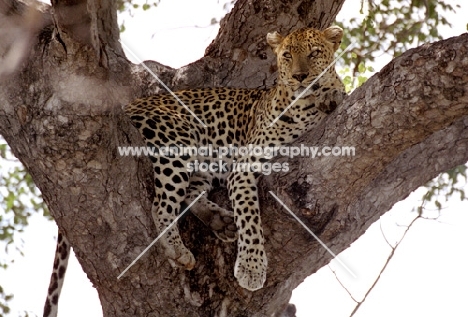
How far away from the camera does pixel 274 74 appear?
26.2ft

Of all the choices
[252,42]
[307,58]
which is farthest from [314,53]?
[252,42]

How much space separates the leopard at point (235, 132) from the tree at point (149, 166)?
0.12 meters

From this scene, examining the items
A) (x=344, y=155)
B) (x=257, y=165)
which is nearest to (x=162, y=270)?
(x=257, y=165)

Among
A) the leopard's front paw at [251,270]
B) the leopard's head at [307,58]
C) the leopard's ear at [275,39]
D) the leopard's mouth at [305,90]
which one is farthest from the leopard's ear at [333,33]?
the leopard's front paw at [251,270]

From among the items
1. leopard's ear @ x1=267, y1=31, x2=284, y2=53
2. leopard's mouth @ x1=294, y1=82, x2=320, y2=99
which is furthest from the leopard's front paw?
leopard's ear @ x1=267, y1=31, x2=284, y2=53

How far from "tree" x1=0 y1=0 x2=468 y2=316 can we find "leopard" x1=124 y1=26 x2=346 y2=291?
0.12 m

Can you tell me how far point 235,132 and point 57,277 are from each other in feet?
6.77

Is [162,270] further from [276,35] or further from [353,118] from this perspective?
[276,35]

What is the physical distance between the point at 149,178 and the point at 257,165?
2.87 feet

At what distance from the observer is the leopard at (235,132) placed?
19.7ft

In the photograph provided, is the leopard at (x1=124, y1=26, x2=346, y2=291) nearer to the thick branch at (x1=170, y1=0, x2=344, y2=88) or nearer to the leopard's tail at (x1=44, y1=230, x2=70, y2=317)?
the thick branch at (x1=170, y1=0, x2=344, y2=88)

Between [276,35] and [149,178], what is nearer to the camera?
[149,178]

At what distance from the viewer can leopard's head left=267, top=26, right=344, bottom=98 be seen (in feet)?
22.0

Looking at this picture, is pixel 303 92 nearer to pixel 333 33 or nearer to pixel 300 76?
pixel 300 76
